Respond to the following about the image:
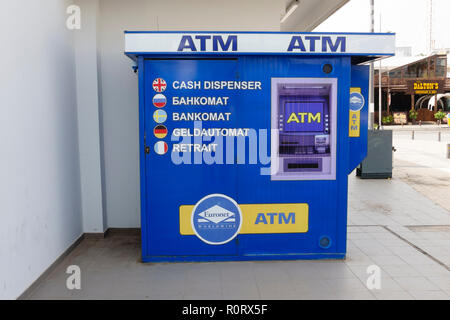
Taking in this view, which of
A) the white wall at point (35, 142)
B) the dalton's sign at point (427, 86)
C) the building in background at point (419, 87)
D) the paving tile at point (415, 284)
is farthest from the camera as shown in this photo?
the building in background at point (419, 87)

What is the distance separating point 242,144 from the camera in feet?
14.9

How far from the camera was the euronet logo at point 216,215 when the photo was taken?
4566 mm

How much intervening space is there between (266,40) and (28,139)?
8.46 ft

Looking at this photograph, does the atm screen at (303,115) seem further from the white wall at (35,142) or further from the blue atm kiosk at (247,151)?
the white wall at (35,142)

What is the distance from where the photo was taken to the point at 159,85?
4438 millimetres

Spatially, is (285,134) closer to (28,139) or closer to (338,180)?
(338,180)

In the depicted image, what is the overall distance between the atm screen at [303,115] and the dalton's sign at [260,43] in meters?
0.57

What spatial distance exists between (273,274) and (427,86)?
42405 millimetres

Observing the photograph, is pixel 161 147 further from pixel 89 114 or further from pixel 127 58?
pixel 127 58

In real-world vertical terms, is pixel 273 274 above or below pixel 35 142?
below

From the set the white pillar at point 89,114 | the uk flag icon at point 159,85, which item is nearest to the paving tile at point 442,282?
the uk flag icon at point 159,85

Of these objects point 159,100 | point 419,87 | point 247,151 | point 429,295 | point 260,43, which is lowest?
point 429,295

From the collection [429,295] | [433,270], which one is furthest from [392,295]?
[433,270]
